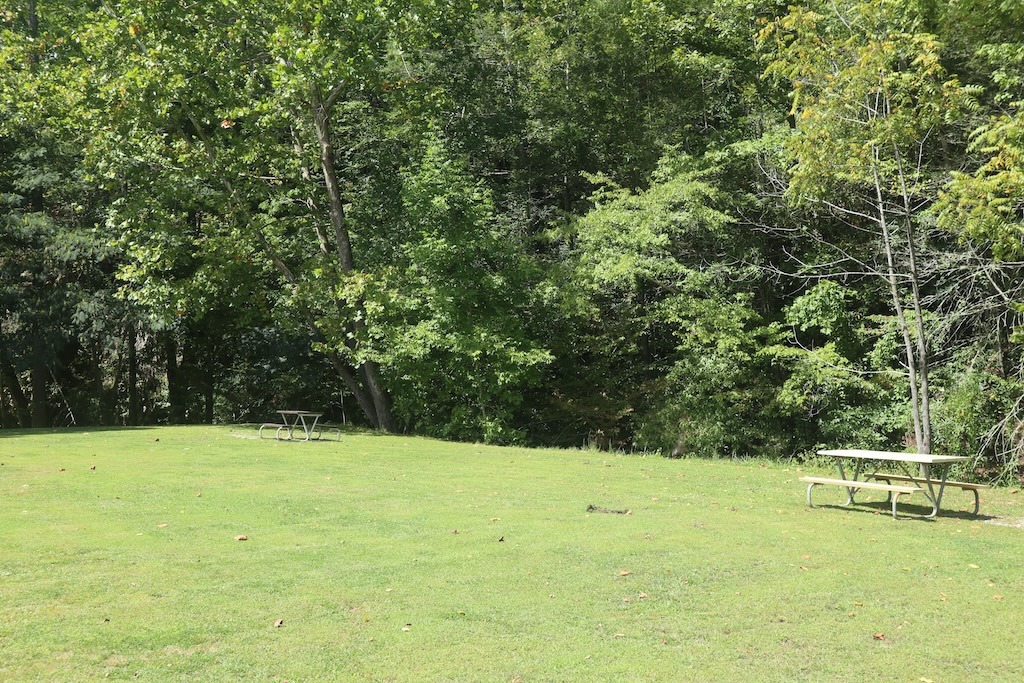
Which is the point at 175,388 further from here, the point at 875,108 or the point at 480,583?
the point at 480,583

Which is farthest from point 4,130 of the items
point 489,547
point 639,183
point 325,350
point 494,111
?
point 489,547

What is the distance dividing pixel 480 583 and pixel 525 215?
17.7m

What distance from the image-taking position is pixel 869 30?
51.5 feet

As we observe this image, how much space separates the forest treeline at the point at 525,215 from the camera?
17219mm

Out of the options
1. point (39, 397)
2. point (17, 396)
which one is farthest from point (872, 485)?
point (17, 396)

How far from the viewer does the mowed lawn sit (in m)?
5.43

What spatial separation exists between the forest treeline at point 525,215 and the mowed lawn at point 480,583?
6.95 meters

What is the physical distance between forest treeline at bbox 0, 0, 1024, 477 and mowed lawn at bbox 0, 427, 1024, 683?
22.8 ft

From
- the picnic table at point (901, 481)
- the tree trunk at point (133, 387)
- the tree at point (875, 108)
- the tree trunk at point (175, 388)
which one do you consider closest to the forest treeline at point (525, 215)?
the tree at point (875, 108)

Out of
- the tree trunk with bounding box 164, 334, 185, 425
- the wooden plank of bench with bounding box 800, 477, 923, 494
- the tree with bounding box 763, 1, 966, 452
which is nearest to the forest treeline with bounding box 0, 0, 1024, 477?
the tree with bounding box 763, 1, 966, 452

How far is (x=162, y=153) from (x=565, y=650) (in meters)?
18.2

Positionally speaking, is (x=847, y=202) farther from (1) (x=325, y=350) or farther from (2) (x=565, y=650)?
(2) (x=565, y=650)

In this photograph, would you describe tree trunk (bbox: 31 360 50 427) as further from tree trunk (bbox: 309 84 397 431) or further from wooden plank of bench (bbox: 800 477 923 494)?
wooden plank of bench (bbox: 800 477 923 494)

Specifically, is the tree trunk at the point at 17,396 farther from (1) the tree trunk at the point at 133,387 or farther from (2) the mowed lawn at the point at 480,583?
(2) the mowed lawn at the point at 480,583
